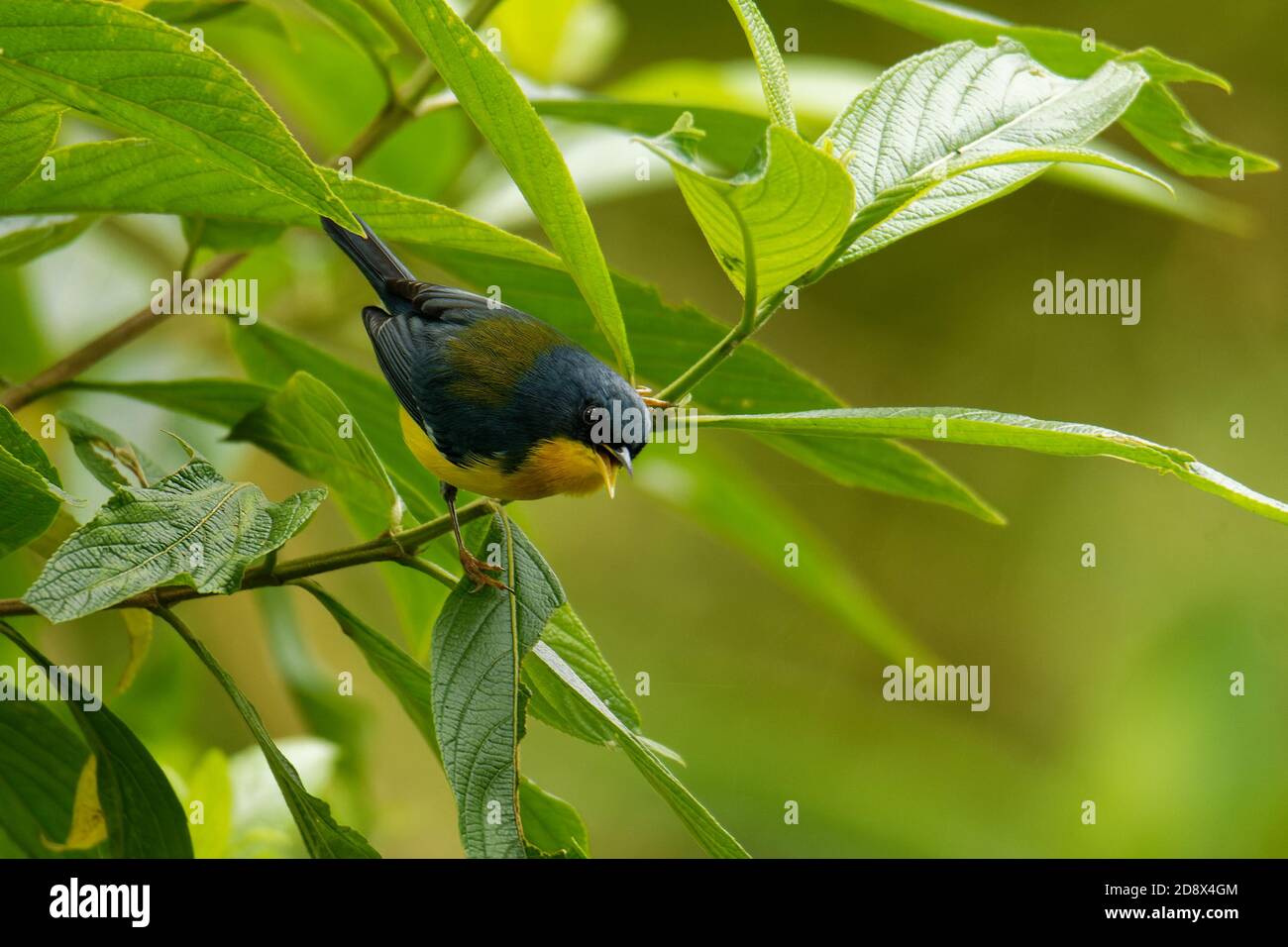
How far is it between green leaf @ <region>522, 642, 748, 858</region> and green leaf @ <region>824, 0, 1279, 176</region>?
2.03 ft

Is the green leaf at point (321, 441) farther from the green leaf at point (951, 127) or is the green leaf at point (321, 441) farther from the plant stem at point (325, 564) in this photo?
the green leaf at point (951, 127)

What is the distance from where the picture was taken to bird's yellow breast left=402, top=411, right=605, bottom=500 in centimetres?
92

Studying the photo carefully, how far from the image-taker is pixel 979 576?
3885 mm

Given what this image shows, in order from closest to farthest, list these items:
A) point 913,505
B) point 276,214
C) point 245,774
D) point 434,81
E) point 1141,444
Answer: point 1141,444, point 276,214, point 434,81, point 245,774, point 913,505

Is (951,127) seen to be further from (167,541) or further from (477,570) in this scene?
(167,541)

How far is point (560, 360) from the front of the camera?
96cm

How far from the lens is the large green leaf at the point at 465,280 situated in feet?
→ 2.68


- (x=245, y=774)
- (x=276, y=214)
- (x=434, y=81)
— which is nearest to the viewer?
(x=276, y=214)

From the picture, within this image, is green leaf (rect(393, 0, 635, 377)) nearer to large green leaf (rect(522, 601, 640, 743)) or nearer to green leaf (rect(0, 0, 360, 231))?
green leaf (rect(0, 0, 360, 231))

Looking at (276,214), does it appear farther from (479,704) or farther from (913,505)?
(913,505)

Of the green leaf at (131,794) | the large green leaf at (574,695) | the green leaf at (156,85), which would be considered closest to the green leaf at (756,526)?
the large green leaf at (574,695)

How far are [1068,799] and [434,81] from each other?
7.74 ft

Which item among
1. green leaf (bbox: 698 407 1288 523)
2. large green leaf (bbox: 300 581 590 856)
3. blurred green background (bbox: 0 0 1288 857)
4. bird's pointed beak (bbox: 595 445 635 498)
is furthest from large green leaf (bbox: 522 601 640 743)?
blurred green background (bbox: 0 0 1288 857)
